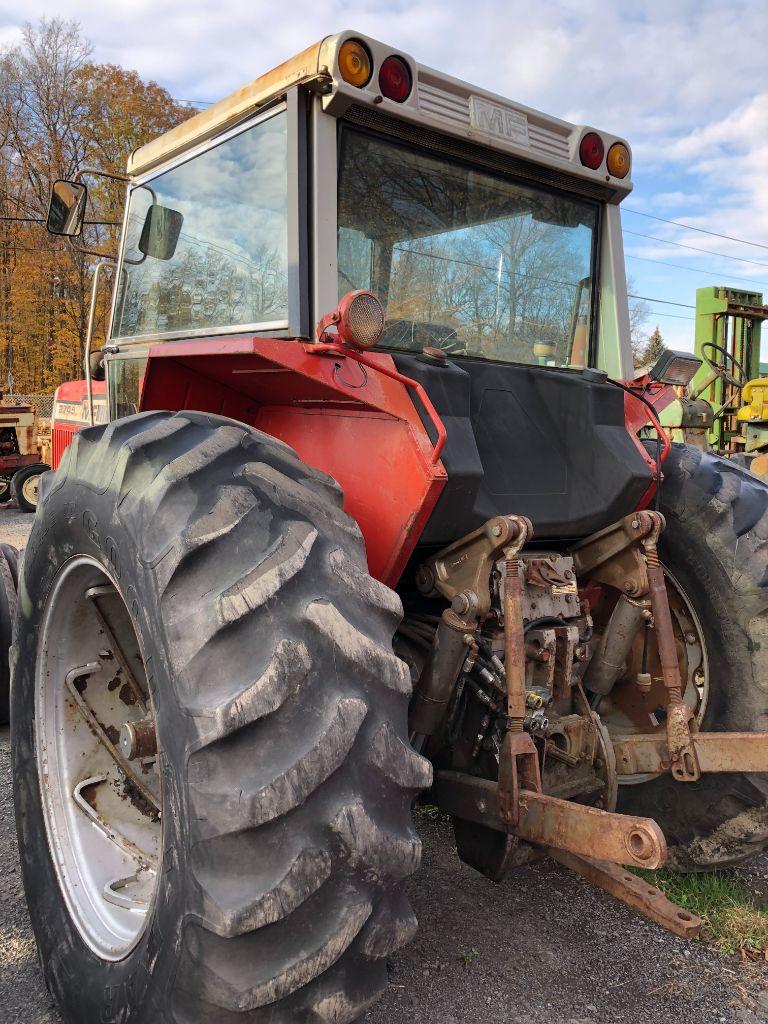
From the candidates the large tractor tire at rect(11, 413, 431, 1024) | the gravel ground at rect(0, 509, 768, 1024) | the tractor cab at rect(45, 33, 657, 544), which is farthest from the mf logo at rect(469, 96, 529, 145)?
the gravel ground at rect(0, 509, 768, 1024)

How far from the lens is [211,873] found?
154 centimetres

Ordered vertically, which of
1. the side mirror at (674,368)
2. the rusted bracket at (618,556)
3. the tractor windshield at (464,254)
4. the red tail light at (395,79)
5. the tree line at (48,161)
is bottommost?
the rusted bracket at (618,556)

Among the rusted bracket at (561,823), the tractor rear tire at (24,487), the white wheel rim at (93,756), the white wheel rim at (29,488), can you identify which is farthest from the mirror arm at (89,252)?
the white wheel rim at (29,488)

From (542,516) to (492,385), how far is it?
0.46 meters

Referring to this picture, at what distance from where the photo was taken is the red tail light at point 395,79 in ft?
7.94

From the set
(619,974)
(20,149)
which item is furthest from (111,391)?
(20,149)

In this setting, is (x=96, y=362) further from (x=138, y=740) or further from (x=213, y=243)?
(x=138, y=740)

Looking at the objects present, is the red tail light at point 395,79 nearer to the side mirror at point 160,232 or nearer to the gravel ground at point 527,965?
the side mirror at point 160,232

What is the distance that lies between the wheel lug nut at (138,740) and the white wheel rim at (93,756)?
0.22m

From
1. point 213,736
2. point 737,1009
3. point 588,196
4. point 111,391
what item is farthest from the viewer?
point 111,391

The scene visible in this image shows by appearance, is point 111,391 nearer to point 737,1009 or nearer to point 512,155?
point 512,155

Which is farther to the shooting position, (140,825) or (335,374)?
(140,825)

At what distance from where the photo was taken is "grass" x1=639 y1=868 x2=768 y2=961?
265 cm

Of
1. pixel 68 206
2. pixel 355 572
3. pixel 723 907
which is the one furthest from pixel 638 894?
pixel 68 206
